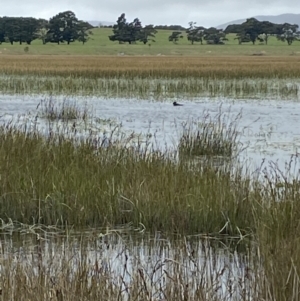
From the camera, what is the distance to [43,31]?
95.9 meters

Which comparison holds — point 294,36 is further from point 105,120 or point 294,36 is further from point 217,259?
point 217,259

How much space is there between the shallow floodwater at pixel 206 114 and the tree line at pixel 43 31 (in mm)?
68423

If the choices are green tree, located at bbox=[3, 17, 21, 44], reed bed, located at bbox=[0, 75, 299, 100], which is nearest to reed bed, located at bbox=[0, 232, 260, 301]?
reed bed, located at bbox=[0, 75, 299, 100]

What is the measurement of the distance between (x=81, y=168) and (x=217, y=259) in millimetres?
2543

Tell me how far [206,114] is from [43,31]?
81.2 metres

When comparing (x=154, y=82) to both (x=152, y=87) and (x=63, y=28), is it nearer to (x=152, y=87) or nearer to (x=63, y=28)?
(x=152, y=87)

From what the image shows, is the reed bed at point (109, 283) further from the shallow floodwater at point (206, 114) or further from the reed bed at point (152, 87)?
the reed bed at point (152, 87)

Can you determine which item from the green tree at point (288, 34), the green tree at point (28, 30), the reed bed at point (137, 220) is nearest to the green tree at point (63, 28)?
the green tree at point (28, 30)

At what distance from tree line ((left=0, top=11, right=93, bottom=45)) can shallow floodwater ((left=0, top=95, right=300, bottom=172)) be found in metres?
68.4

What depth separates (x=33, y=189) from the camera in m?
7.28

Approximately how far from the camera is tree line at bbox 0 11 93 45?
9069cm

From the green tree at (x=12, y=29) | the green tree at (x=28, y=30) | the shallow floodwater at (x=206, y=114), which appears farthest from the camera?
the green tree at (x=28, y=30)

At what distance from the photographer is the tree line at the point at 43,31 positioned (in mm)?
90688

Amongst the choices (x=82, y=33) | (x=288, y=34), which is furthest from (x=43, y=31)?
(x=288, y=34)
